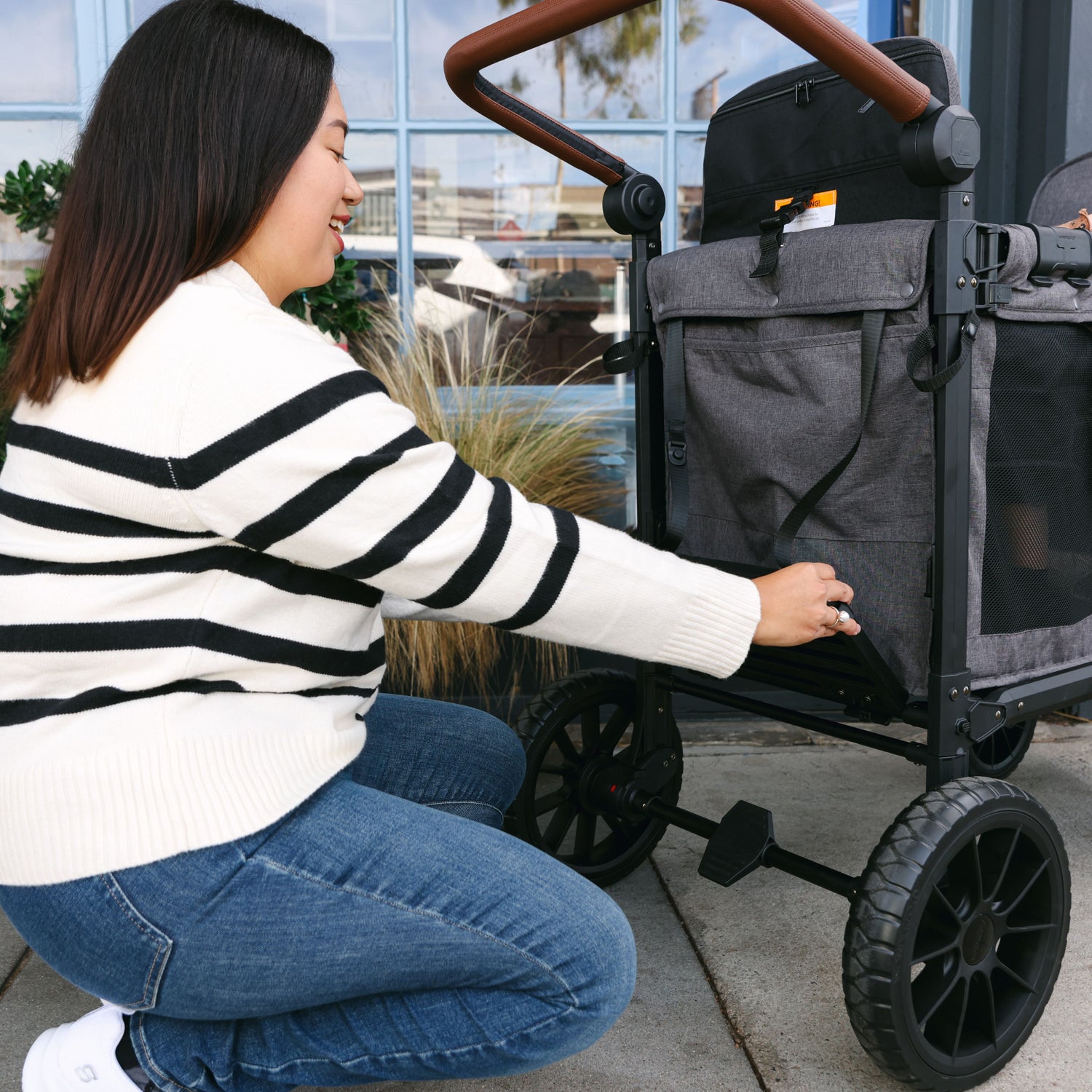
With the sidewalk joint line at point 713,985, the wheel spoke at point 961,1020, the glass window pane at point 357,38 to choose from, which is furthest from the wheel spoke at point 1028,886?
the glass window pane at point 357,38

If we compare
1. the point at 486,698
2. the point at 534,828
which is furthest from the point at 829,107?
the point at 486,698

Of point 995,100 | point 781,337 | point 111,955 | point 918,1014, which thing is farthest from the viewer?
point 995,100

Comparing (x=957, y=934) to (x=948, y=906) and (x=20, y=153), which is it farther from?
(x=20, y=153)

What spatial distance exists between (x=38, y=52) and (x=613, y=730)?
235 cm

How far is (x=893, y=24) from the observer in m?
3.05

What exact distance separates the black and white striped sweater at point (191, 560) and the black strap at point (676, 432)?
2.02 ft

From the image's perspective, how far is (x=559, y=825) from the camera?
199 cm

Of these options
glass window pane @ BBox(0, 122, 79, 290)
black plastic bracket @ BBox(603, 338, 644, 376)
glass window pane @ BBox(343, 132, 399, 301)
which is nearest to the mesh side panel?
black plastic bracket @ BBox(603, 338, 644, 376)

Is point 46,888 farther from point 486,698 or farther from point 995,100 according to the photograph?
point 995,100

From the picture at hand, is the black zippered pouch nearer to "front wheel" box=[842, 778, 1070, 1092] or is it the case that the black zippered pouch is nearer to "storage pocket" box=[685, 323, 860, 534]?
"storage pocket" box=[685, 323, 860, 534]

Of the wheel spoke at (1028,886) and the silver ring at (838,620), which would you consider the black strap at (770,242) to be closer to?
the silver ring at (838,620)

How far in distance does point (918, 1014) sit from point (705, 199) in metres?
1.33

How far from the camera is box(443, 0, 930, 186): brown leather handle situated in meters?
1.24

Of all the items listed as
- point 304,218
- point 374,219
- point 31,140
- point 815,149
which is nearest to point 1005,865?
point 815,149
